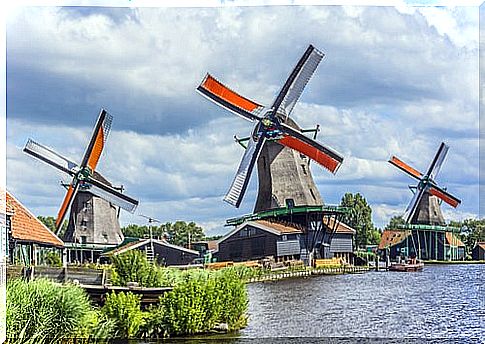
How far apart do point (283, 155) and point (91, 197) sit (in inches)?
89.3

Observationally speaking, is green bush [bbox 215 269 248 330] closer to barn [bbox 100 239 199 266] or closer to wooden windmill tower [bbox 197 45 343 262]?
barn [bbox 100 239 199 266]

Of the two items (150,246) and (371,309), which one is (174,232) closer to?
(150,246)

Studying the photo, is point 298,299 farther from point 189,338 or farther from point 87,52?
point 87,52

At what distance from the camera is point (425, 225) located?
34.3 ft

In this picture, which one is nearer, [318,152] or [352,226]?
[318,152]

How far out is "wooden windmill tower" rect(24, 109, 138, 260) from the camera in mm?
10047

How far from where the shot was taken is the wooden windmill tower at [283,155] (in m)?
9.92

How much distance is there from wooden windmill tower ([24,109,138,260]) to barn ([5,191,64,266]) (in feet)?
0.67

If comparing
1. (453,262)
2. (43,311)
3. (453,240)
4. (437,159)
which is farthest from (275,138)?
(43,311)

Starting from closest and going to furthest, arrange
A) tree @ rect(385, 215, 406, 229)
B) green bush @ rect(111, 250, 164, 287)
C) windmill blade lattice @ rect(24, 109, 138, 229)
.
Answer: windmill blade lattice @ rect(24, 109, 138, 229) < tree @ rect(385, 215, 406, 229) < green bush @ rect(111, 250, 164, 287)

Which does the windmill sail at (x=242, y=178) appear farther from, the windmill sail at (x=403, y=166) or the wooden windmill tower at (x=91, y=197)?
the windmill sail at (x=403, y=166)

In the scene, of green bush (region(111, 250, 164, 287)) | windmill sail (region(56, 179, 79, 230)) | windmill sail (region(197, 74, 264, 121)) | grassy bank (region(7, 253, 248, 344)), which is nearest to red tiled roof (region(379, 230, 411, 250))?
grassy bank (region(7, 253, 248, 344))

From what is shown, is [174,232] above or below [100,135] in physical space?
below

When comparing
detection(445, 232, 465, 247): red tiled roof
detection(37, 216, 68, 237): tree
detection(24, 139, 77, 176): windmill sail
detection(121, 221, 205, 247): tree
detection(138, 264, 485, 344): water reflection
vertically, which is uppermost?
detection(24, 139, 77, 176): windmill sail
